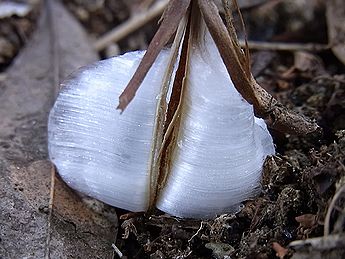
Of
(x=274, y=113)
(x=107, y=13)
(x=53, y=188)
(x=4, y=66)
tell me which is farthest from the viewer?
(x=107, y=13)

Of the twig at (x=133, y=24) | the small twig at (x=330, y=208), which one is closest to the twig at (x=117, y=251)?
the small twig at (x=330, y=208)

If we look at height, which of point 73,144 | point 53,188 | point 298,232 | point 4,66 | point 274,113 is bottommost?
point 4,66

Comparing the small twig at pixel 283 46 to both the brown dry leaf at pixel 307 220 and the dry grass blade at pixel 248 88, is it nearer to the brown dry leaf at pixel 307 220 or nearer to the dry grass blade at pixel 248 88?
the dry grass blade at pixel 248 88

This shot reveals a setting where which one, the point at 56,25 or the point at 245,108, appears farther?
the point at 56,25

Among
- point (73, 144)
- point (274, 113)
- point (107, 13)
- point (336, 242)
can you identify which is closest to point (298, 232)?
point (336, 242)

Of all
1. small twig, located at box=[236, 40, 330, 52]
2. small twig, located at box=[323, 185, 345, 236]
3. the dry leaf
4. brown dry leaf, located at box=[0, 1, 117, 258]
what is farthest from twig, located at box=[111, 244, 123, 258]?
small twig, located at box=[236, 40, 330, 52]

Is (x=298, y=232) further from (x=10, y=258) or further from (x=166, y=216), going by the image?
(x=10, y=258)
